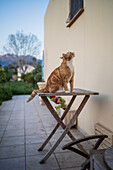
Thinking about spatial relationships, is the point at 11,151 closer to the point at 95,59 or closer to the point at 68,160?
the point at 68,160

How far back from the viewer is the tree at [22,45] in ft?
56.5

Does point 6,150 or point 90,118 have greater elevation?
point 90,118

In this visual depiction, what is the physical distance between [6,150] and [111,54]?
2.16 meters

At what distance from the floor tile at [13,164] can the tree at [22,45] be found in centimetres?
1660

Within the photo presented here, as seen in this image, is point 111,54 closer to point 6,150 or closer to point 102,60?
point 102,60

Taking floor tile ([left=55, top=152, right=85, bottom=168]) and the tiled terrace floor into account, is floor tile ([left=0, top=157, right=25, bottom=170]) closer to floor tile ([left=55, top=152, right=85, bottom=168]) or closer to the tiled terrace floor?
the tiled terrace floor

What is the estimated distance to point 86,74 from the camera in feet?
9.46

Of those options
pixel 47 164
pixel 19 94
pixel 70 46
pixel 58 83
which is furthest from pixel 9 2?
pixel 47 164

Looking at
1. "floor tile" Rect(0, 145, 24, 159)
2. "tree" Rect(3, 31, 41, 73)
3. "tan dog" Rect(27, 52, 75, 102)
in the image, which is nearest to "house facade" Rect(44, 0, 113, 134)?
"tan dog" Rect(27, 52, 75, 102)

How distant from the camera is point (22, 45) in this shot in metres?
17.9

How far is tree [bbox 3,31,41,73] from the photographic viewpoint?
17.2m

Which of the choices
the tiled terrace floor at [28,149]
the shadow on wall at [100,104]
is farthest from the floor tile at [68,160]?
the shadow on wall at [100,104]

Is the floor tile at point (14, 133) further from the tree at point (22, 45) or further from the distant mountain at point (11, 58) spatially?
the distant mountain at point (11, 58)

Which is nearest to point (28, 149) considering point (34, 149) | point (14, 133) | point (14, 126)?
point (34, 149)
